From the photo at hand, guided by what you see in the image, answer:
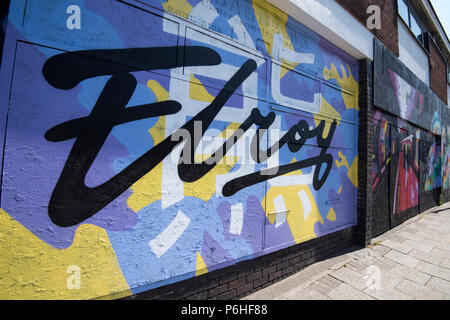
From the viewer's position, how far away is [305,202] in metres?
3.27

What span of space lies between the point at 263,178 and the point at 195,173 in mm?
1033

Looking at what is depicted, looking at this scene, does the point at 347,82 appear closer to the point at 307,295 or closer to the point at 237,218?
the point at 237,218

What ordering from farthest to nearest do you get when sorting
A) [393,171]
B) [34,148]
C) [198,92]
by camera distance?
[393,171] → [198,92] → [34,148]

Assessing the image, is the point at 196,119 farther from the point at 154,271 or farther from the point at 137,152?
the point at 154,271

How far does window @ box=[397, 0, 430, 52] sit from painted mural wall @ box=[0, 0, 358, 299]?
18.2 ft

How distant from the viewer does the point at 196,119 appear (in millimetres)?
2199

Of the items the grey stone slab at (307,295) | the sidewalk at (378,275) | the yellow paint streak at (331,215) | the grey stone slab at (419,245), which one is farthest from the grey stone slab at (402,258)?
the grey stone slab at (307,295)

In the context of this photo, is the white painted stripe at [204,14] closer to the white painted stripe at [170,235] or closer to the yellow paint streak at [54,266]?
the white painted stripe at [170,235]

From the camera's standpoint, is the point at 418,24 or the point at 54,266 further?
the point at 418,24

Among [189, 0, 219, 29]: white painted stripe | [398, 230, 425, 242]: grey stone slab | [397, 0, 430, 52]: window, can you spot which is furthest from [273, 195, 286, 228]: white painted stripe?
[397, 0, 430, 52]: window

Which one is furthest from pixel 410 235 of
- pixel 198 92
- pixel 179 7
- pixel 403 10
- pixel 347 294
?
pixel 179 7

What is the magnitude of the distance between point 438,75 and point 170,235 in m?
12.6

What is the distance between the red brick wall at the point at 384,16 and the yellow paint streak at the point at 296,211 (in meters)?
3.59

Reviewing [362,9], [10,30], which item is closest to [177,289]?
[10,30]
